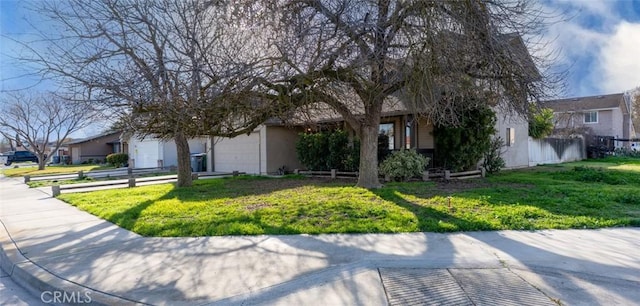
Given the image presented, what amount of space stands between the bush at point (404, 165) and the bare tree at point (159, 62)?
5.20m

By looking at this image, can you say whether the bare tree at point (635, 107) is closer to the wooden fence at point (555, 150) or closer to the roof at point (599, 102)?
the roof at point (599, 102)

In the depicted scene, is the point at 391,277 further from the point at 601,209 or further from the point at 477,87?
the point at 477,87

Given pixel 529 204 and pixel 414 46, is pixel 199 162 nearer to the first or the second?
pixel 414 46

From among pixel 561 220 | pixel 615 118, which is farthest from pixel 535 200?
pixel 615 118

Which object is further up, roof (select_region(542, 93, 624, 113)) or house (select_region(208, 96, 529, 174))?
roof (select_region(542, 93, 624, 113))

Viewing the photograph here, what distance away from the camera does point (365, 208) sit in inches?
305

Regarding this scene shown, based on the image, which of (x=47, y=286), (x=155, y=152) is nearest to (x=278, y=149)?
(x=155, y=152)

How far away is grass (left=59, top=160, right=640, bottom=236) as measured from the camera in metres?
6.32

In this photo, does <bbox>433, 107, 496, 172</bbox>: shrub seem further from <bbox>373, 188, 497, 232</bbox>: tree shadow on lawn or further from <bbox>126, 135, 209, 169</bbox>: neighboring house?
<bbox>126, 135, 209, 169</bbox>: neighboring house

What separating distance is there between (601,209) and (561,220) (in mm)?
1668

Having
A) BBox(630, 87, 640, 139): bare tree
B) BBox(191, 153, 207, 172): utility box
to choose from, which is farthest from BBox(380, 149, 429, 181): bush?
BBox(630, 87, 640, 139): bare tree

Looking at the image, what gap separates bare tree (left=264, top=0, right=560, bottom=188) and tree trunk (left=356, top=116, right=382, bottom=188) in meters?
1.85

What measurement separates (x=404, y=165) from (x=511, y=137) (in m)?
8.26

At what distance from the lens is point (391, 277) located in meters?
4.14
